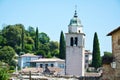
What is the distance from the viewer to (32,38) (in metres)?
88.1

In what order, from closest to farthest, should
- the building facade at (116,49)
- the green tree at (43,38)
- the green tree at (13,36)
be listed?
the building facade at (116,49), the green tree at (13,36), the green tree at (43,38)

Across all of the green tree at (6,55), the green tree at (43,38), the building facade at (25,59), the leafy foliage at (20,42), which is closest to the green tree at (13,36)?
the leafy foliage at (20,42)

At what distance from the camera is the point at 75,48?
49656 millimetres

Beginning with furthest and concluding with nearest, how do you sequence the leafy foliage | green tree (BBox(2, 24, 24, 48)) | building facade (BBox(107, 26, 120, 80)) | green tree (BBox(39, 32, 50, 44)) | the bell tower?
green tree (BBox(39, 32, 50, 44))
green tree (BBox(2, 24, 24, 48))
the leafy foliage
the bell tower
building facade (BBox(107, 26, 120, 80))

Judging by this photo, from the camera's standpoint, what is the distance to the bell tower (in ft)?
158

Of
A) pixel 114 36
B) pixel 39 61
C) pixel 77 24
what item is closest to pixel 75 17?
pixel 77 24

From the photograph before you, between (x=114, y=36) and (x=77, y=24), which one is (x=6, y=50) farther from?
(x=114, y=36)

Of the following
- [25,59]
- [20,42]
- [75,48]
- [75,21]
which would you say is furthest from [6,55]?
[75,48]

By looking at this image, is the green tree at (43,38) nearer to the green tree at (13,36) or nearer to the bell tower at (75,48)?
the green tree at (13,36)

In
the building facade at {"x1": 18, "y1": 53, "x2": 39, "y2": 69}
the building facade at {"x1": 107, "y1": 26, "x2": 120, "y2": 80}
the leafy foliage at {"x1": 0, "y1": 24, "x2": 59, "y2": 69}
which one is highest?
the leafy foliage at {"x1": 0, "y1": 24, "x2": 59, "y2": 69}

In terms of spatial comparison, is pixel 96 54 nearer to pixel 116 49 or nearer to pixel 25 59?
pixel 25 59

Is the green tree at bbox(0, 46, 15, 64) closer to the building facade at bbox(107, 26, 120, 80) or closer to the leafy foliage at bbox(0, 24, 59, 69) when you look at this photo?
the leafy foliage at bbox(0, 24, 59, 69)

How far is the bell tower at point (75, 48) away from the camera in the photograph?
158 ft

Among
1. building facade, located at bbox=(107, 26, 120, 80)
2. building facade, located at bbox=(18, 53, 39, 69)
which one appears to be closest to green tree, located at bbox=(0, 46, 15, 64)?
building facade, located at bbox=(18, 53, 39, 69)
